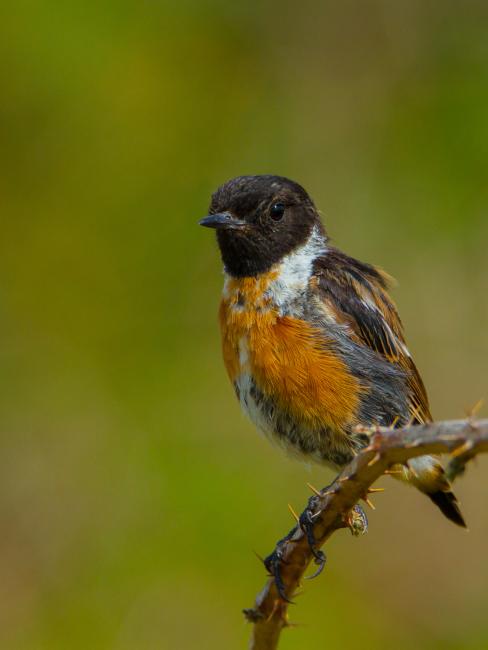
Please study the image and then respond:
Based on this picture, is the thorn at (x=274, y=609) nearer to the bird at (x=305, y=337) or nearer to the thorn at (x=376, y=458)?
the thorn at (x=376, y=458)

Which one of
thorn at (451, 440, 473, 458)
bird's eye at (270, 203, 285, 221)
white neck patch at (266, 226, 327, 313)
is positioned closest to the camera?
thorn at (451, 440, 473, 458)

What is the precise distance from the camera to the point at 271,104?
7.27 metres

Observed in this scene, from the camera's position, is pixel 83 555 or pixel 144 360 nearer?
pixel 83 555

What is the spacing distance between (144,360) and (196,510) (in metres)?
1.18

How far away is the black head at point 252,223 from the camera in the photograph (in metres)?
5.07

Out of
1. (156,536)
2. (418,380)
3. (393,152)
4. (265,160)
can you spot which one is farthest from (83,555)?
(393,152)

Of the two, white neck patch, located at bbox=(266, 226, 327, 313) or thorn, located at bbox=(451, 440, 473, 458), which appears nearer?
thorn, located at bbox=(451, 440, 473, 458)

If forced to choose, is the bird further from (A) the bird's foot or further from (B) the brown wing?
(A) the bird's foot

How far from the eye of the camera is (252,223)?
512cm

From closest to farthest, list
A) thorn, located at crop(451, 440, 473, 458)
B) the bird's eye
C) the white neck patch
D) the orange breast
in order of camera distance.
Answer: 1. thorn, located at crop(451, 440, 473, 458)
2. the orange breast
3. the white neck patch
4. the bird's eye

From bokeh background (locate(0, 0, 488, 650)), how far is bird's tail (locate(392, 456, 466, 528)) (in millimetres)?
887

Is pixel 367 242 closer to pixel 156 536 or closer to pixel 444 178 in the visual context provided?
pixel 444 178

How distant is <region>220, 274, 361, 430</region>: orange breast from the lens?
4.55 metres

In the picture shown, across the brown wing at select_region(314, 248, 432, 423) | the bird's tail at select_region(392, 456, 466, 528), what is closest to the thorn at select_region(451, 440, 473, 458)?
the brown wing at select_region(314, 248, 432, 423)
